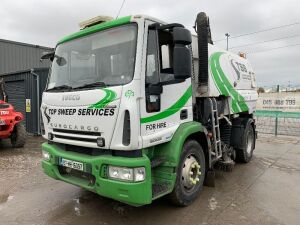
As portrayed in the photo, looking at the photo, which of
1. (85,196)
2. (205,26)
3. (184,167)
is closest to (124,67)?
(184,167)

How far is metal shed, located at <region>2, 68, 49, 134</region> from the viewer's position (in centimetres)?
1178

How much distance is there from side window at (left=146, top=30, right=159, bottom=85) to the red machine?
644 cm

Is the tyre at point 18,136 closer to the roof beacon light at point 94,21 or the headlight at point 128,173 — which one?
the roof beacon light at point 94,21

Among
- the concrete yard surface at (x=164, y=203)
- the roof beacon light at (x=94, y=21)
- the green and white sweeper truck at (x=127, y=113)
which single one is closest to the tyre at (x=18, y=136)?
the concrete yard surface at (x=164, y=203)

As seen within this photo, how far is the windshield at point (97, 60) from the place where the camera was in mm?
3580

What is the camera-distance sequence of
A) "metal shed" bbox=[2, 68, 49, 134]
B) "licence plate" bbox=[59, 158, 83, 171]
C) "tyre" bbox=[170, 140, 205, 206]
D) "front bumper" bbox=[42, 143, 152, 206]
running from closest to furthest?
"front bumper" bbox=[42, 143, 152, 206], "licence plate" bbox=[59, 158, 83, 171], "tyre" bbox=[170, 140, 205, 206], "metal shed" bbox=[2, 68, 49, 134]

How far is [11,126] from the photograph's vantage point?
8633 mm

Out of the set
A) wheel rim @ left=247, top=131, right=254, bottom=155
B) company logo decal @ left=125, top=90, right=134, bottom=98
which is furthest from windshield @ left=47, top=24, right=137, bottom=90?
wheel rim @ left=247, top=131, right=254, bottom=155

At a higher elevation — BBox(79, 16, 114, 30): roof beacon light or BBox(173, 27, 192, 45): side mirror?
BBox(79, 16, 114, 30): roof beacon light

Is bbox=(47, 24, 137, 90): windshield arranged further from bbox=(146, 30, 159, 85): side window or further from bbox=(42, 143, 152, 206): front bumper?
bbox=(42, 143, 152, 206): front bumper

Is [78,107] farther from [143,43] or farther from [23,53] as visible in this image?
[23,53]

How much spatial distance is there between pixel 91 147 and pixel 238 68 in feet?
14.3

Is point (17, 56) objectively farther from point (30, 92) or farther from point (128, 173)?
point (128, 173)

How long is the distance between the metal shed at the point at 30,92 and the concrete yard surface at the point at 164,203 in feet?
18.4
